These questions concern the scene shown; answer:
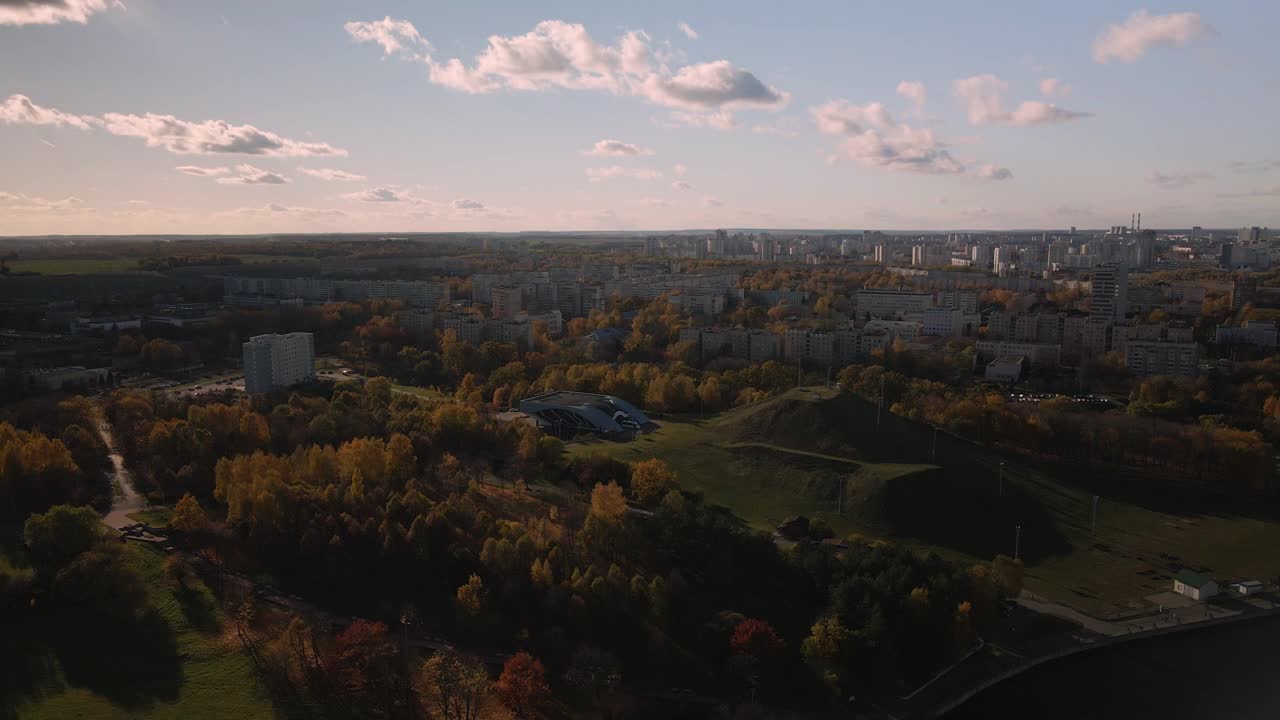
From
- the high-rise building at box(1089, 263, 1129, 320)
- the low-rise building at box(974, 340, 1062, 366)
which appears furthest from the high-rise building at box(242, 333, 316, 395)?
the high-rise building at box(1089, 263, 1129, 320)


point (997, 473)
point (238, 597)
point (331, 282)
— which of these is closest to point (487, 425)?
point (238, 597)

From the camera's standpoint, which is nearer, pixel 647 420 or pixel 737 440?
pixel 737 440

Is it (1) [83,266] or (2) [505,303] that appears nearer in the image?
(2) [505,303]

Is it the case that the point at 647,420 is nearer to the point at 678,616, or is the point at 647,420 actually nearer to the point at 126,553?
the point at 678,616

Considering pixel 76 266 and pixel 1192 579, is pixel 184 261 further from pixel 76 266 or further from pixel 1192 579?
pixel 1192 579

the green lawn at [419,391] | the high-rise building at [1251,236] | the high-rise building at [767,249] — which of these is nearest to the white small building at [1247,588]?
the green lawn at [419,391]

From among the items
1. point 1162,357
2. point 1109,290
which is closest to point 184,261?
point 1109,290
